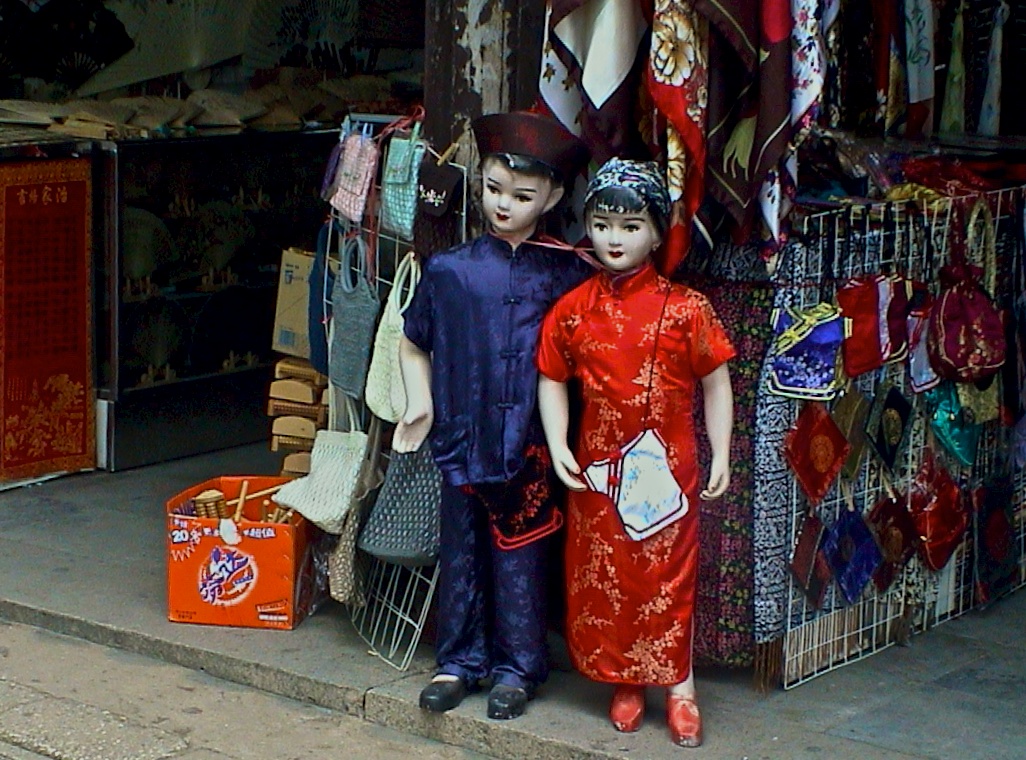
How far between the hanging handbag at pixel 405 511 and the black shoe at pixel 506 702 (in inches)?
19.5

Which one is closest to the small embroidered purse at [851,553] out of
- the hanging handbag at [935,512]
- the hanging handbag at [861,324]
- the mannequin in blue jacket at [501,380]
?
the hanging handbag at [935,512]

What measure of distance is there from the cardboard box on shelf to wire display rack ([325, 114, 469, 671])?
147 cm

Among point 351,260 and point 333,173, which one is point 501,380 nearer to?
point 351,260

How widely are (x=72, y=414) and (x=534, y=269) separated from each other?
357 centimetres

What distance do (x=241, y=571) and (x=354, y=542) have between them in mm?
488

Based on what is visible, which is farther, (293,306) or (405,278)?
(293,306)

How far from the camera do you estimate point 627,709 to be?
16.6ft

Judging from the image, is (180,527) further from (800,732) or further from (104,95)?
(104,95)

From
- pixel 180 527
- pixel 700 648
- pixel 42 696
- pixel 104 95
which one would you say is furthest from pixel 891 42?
pixel 104 95

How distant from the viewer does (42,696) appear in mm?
5543

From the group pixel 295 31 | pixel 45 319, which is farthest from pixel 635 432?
pixel 295 31

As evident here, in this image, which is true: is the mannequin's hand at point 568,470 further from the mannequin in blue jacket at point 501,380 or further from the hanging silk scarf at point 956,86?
the hanging silk scarf at point 956,86

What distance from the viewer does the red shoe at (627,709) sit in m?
5.04

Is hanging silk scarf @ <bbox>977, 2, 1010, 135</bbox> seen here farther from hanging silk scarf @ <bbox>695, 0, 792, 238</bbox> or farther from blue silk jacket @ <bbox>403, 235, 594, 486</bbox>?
blue silk jacket @ <bbox>403, 235, 594, 486</bbox>
